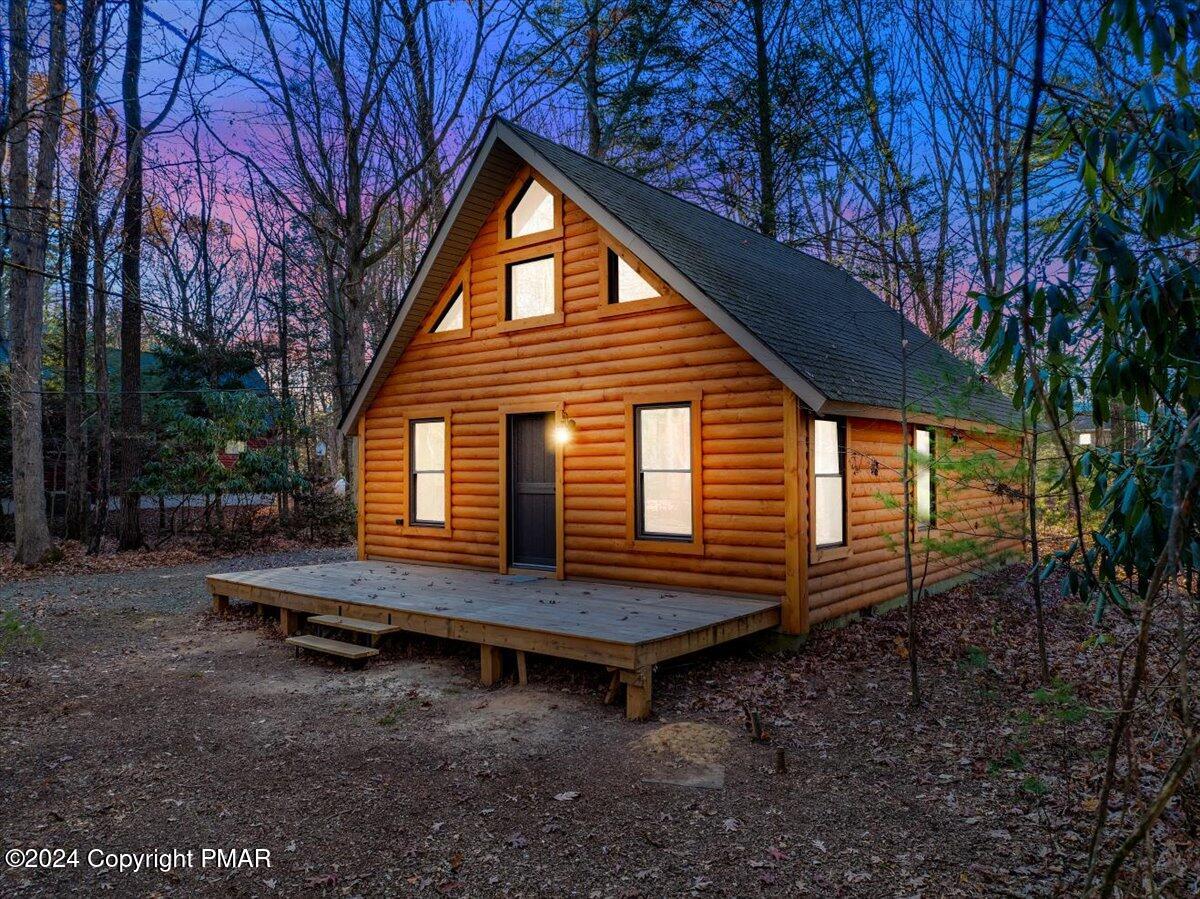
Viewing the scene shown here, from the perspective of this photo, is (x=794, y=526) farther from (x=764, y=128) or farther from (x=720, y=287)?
(x=764, y=128)

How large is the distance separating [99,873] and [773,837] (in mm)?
3593

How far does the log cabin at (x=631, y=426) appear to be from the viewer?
7.85 metres

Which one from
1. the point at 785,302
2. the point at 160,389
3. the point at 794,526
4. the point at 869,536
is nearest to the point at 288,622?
the point at 794,526

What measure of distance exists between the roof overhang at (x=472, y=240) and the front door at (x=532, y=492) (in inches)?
93.9

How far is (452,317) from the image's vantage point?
1109 centimetres

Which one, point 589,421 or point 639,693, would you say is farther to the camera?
point 589,421

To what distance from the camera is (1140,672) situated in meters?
1.81

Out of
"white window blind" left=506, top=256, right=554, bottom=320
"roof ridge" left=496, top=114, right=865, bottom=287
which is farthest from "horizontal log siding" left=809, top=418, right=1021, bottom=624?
"white window blind" left=506, top=256, right=554, bottom=320

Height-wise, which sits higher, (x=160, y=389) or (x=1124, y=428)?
(x=160, y=389)

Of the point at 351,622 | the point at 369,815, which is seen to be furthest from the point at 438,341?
the point at 369,815

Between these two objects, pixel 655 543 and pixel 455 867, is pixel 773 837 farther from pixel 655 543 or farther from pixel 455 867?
pixel 655 543

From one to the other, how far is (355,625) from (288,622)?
1583 mm

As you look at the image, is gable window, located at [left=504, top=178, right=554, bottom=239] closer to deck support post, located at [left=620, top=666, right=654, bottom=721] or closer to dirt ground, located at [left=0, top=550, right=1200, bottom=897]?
dirt ground, located at [left=0, top=550, right=1200, bottom=897]

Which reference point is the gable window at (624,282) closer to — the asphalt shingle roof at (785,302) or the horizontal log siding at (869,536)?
the asphalt shingle roof at (785,302)
